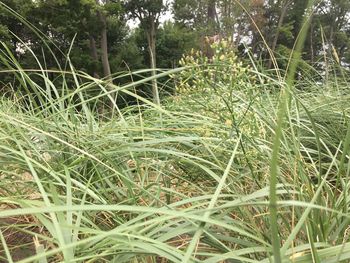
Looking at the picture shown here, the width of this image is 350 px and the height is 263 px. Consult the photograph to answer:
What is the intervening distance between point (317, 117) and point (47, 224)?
1.07 m

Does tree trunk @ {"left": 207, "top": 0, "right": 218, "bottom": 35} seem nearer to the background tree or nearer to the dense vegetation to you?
the background tree

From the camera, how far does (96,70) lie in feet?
37.0

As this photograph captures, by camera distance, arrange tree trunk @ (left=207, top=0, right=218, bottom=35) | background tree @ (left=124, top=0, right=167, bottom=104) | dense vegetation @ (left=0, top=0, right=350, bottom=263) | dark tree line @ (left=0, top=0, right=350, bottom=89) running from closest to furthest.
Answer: dense vegetation @ (left=0, top=0, right=350, bottom=263), dark tree line @ (left=0, top=0, right=350, bottom=89), background tree @ (left=124, top=0, right=167, bottom=104), tree trunk @ (left=207, top=0, right=218, bottom=35)

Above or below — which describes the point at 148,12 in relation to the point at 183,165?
above

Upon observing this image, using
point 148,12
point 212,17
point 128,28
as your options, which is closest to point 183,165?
point 148,12

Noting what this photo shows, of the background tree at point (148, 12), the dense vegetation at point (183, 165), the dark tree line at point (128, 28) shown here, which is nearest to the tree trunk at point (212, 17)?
the dark tree line at point (128, 28)

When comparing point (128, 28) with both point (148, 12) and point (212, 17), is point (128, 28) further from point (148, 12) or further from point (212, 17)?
point (148, 12)

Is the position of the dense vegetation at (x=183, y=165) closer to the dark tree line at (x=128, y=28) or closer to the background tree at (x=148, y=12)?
the dark tree line at (x=128, y=28)

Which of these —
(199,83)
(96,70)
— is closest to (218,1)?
(96,70)

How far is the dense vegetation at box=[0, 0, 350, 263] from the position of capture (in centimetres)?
54

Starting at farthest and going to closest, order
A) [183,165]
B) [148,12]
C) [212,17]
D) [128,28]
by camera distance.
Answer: [128,28] → [212,17] → [148,12] → [183,165]

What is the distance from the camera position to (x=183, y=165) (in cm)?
100

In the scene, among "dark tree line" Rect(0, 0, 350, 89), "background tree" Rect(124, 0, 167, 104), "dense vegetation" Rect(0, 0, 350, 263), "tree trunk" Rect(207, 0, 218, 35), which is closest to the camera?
"dense vegetation" Rect(0, 0, 350, 263)

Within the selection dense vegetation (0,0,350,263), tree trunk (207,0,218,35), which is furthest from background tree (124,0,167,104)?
dense vegetation (0,0,350,263)
